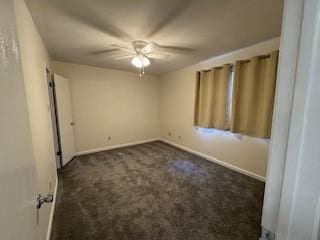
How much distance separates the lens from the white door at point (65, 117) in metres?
3.14

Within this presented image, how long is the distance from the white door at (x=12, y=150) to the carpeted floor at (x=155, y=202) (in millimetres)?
1364

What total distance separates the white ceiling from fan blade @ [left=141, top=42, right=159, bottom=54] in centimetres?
14

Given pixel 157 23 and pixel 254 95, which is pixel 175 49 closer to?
pixel 157 23

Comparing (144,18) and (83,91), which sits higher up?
(144,18)

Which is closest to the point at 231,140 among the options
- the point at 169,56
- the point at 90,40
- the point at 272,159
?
the point at 169,56

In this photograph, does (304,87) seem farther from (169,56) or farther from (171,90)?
(171,90)

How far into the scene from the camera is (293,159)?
39 cm

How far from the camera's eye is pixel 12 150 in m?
0.52

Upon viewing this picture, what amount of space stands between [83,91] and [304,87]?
167 inches

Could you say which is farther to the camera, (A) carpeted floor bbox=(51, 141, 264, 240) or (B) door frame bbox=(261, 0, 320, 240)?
(A) carpeted floor bbox=(51, 141, 264, 240)

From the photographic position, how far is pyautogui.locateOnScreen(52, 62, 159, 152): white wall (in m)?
3.80

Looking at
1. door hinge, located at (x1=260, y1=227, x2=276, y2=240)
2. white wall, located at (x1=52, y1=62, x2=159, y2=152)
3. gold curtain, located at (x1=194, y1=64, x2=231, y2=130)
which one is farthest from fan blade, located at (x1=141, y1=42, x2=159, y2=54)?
door hinge, located at (x1=260, y1=227, x2=276, y2=240)

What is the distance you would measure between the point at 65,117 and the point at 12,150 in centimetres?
329

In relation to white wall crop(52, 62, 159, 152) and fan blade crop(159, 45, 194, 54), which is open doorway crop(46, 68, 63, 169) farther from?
fan blade crop(159, 45, 194, 54)
